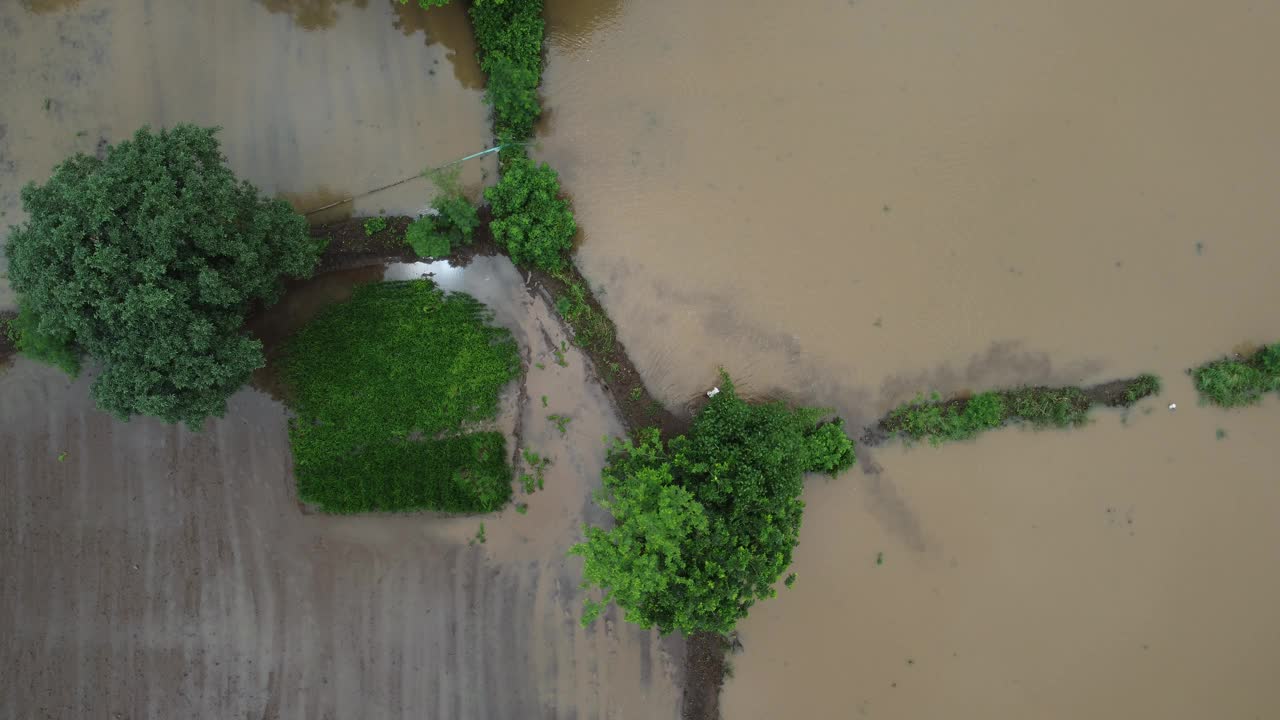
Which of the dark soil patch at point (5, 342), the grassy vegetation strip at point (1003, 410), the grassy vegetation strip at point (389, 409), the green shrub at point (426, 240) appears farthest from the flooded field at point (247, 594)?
the grassy vegetation strip at point (1003, 410)

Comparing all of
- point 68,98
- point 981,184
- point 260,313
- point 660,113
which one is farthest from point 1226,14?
point 68,98

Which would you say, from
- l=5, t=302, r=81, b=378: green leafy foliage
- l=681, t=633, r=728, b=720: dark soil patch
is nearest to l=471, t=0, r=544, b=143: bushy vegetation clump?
l=5, t=302, r=81, b=378: green leafy foliage

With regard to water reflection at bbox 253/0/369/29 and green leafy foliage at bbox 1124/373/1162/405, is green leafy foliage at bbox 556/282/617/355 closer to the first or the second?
water reflection at bbox 253/0/369/29

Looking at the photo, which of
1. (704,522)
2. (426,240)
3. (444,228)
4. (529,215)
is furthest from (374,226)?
(704,522)

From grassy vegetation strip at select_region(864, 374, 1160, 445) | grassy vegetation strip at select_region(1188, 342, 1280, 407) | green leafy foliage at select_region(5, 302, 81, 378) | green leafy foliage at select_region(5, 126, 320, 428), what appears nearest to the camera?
green leafy foliage at select_region(5, 126, 320, 428)

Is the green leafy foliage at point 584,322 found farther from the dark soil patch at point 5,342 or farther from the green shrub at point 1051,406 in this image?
the dark soil patch at point 5,342

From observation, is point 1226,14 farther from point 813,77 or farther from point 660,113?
point 660,113
